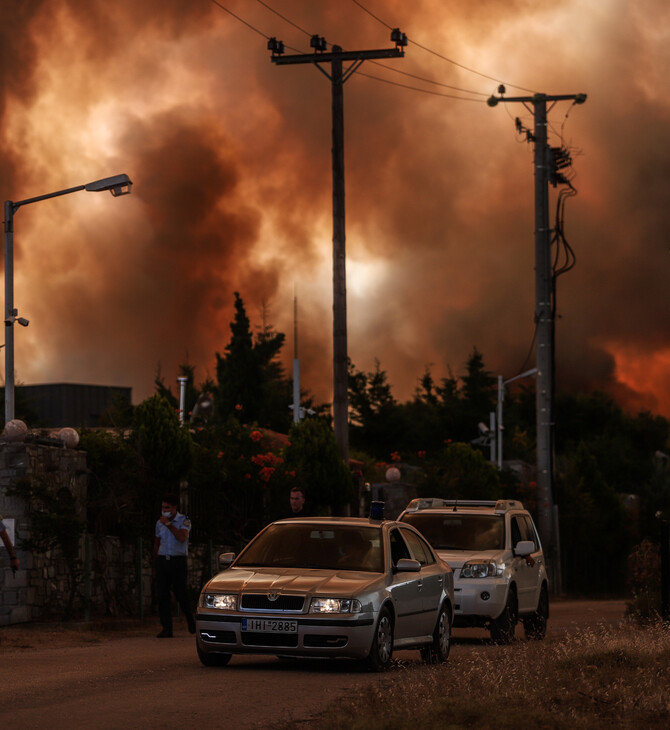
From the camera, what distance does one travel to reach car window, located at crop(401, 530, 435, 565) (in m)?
15.3

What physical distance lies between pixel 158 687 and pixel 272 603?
151 centimetres

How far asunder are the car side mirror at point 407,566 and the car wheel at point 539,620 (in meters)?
5.88

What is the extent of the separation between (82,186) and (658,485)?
51.8 meters

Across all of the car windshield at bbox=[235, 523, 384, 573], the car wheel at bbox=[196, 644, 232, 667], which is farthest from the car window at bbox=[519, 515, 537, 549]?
the car wheel at bbox=[196, 644, 232, 667]

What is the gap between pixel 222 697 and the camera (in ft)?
36.7

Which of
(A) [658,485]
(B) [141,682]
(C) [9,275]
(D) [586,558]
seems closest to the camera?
(B) [141,682]

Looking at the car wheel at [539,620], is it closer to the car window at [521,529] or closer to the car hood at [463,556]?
the car window at [521,529]

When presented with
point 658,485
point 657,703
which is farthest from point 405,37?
point 658,485

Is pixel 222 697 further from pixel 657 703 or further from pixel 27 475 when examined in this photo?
pixel 27 475

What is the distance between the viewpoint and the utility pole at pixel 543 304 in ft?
128

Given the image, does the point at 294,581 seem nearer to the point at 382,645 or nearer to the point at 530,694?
the point at 382,645

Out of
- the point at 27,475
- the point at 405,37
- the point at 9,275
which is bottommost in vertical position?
the point at 27,475

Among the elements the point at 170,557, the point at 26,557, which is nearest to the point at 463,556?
the point at 170,557

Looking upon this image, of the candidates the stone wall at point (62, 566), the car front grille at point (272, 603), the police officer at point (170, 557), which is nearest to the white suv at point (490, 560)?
the police officer at point (170, 557)
